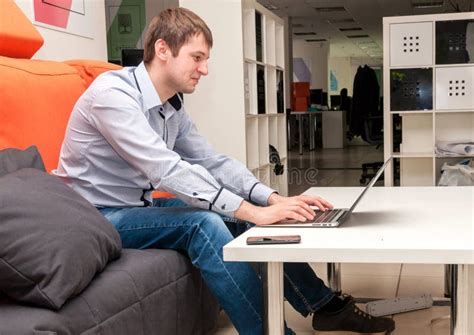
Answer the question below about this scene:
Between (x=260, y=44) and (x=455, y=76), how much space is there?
4.65ft

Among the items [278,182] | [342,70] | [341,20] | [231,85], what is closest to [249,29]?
[231,85]

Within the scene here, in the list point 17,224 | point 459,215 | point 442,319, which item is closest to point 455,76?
point 442,319

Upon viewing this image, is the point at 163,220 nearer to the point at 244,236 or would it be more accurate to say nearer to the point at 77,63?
the point at 244,236

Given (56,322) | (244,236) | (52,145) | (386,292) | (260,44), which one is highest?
(260,44)

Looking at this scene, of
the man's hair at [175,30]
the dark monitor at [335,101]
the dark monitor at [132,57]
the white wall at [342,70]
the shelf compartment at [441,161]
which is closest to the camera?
the man's hair at [175,30]

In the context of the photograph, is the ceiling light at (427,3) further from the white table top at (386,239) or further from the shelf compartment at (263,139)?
the white table top at (386,239)

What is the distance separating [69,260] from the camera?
4.19ft

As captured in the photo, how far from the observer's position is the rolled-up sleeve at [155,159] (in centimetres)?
167

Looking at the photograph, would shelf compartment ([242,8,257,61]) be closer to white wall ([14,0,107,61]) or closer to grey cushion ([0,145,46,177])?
white wall ([14,0,107,61])

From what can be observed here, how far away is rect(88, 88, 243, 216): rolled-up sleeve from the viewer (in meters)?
1.67

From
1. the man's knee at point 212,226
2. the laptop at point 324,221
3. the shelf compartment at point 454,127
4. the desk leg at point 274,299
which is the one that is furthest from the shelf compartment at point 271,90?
the desk leg at point 274,299

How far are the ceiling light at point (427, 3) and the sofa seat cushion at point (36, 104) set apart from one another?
9.92m

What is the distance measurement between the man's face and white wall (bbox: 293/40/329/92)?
1594 cm

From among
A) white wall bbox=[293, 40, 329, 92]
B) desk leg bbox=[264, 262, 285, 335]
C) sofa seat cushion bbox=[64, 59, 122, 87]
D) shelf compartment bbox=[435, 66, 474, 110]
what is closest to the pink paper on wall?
sofa seat cushion bbox=[64, 59, 122, 87]
